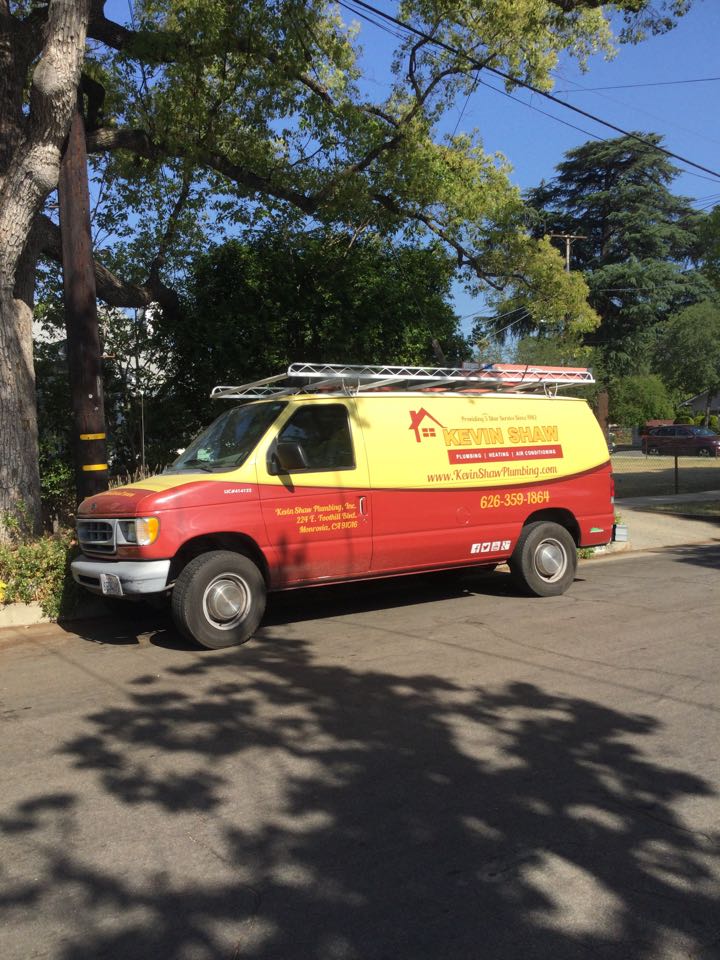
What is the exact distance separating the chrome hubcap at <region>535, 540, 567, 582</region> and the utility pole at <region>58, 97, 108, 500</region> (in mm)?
4717

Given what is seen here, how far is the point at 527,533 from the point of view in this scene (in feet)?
29.9

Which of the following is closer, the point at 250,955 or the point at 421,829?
the point at 250,955

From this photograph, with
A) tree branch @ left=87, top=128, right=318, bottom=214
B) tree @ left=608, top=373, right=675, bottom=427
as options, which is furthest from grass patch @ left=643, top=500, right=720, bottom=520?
tree @ left=608, top=373, right=675, bottom=427

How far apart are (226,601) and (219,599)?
64mm

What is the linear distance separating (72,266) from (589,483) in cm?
607

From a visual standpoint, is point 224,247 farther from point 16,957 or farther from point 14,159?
point 16,957

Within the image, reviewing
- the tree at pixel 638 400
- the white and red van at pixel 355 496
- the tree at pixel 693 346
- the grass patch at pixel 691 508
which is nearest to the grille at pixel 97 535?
the white and red van at pixel 355 496

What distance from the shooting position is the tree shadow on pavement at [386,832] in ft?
10.1

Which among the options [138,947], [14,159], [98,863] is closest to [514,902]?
[138,947]

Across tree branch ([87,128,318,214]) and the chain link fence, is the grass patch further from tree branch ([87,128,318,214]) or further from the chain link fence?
tree branch ([87,128,318,214])

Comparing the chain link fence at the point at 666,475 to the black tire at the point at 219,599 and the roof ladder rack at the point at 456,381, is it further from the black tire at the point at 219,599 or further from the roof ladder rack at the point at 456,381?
the black tire at the point at 219,599

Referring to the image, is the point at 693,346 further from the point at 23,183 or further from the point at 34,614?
the point at 34,614

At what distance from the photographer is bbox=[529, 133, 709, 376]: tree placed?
4819 centimetres

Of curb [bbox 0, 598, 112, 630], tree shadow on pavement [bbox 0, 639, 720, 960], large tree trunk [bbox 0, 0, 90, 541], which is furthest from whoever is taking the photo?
large tree trunk [bbox 0, 0, 90, 541]
